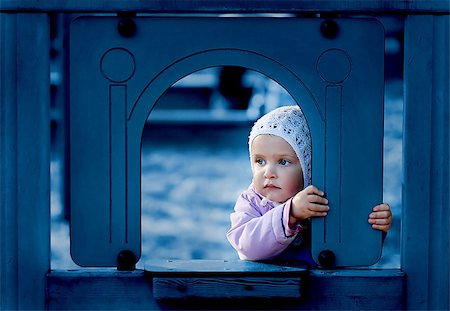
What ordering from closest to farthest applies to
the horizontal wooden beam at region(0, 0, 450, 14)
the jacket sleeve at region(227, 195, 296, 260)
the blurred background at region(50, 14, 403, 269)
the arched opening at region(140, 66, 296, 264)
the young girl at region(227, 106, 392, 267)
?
the horizontal wooden beam at region(0, 0, 450, 14)
the jacket sleeve at region(227, 195, 296, 260)
the young girl at region(227, 106, 392, 267)
the blurred background at region(50, 14, 403, 269)
the arched opening at region(140, 66, 296, 264)

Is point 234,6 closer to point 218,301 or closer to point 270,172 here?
point 270,172

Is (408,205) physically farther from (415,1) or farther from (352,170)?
(415,1)

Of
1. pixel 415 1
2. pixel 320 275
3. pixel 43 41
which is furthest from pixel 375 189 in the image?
pixel 43 41

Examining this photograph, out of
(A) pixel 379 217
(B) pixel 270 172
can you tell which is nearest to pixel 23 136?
(B) pixel 270 172

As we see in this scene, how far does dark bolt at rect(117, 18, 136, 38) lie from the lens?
1.76m

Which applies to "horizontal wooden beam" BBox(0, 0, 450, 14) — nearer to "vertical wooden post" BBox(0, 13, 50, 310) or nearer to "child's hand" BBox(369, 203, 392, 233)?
"vertical wooden post" BBox(0, 13, 50, 310)

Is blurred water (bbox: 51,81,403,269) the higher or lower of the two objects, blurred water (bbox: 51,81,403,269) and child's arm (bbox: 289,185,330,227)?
the lower

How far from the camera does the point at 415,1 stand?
A: 176 cm

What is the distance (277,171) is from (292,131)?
11cm

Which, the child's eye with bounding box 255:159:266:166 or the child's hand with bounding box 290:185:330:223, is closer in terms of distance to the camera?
the child's hand with bounding box 290:185:330:223

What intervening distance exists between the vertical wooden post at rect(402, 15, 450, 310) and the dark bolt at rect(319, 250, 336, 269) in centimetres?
15

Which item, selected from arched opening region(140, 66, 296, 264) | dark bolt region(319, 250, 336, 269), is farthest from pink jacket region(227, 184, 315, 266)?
arched opening region(140, 66, 296, 264)

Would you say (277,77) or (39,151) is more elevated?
(277,77)

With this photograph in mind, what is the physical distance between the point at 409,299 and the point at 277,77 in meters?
0.54
